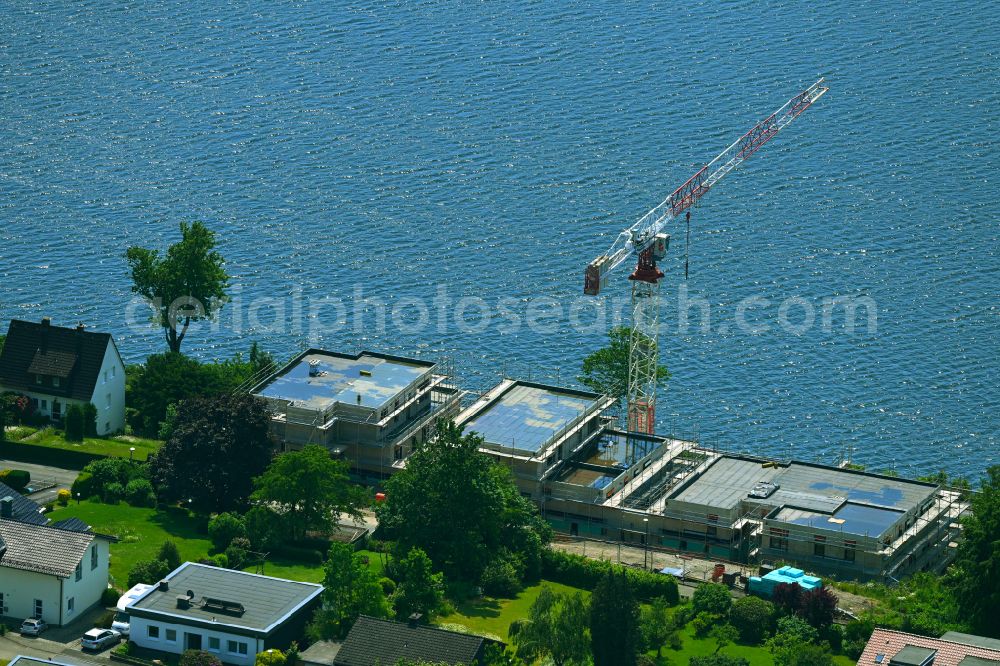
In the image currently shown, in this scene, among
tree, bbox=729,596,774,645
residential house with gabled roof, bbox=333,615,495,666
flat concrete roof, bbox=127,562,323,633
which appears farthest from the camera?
tree, bbox=729,596,774,645

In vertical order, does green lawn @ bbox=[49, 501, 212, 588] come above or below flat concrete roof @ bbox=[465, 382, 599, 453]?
below

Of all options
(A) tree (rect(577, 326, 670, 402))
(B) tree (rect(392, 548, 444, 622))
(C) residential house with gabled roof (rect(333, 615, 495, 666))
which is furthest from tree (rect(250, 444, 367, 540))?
(A) tree (rect(577, 326, 670, 402))

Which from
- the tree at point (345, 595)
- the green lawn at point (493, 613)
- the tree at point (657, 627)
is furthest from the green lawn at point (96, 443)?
the tree at point (657, 627)

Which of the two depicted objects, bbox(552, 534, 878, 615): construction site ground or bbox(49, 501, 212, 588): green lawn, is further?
bbox(552, 534, 878, 615): construction site ground

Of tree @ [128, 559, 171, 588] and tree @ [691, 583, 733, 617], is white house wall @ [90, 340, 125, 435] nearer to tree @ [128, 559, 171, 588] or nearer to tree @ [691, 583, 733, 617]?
tree @ [128, 559, 171, 588]

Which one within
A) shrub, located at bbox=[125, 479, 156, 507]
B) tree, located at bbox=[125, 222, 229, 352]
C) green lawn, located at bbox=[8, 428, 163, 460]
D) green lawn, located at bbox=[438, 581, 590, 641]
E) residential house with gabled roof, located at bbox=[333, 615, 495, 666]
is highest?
tree, located at bbox=[125, 222, 229, 352]

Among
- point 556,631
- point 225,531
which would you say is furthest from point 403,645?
point 225,531
